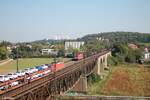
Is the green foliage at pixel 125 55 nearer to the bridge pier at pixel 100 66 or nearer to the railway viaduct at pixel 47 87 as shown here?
the bridge pier at pixel 100 66

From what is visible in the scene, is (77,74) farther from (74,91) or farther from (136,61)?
(136,61)

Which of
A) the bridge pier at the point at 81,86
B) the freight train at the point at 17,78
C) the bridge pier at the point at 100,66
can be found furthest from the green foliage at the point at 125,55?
the bridge pier at the point at 81,86

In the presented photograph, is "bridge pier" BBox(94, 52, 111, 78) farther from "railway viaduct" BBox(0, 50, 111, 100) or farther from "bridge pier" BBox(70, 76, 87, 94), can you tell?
"bridge pier" BBox(70, 76, 87, 94)

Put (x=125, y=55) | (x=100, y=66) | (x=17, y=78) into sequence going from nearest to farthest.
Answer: (x=17, y=78)
(x=100, y=66)
(x=125, y=55)

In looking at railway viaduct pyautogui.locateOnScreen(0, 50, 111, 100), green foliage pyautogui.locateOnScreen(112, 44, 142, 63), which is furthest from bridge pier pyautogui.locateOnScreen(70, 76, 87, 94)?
green foliage pyautogui.locateOnScreen(112, 44, 142, 63)

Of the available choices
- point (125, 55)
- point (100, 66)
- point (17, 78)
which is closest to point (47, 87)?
point (17, 78)

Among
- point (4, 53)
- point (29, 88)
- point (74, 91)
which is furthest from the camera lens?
point (4, 53)

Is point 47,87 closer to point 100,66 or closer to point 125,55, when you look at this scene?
point 100,66

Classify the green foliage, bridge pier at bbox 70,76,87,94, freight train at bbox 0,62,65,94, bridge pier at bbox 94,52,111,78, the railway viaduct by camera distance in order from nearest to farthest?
1. the railway viaduct
2. freight train at bbox 0,62,65,94
3. bridge pier at bbox 70,76,87,94
4. bridge pier at bbox 94,52,111,78
5. the green foliage

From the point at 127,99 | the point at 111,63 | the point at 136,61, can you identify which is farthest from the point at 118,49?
the point at 127,99

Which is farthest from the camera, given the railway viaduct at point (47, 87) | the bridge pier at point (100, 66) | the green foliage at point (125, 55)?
the green foliage at point (125, 55)

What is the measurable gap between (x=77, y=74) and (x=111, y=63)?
67055 mm

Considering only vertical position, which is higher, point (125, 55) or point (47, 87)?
point (47, 87)

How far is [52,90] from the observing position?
1398 inches
